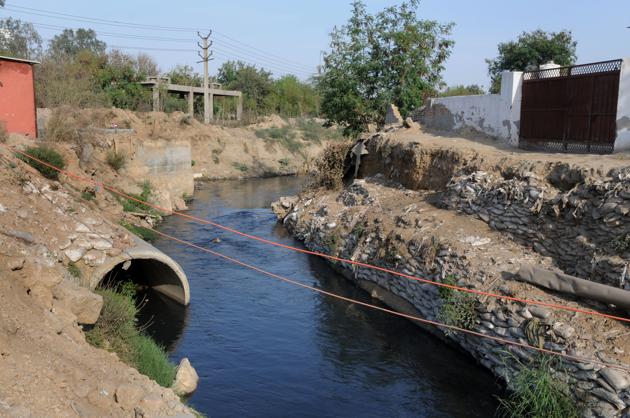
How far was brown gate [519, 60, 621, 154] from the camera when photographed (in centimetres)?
1461

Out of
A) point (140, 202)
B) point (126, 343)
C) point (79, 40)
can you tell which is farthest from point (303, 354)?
point (79, 40)

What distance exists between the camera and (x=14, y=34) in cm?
6600

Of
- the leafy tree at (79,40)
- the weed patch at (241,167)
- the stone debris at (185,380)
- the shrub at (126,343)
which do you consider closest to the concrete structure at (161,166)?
the weed patch at (241,167)

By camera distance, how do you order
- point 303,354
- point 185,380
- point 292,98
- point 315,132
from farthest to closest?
point 292,98 → point 315,132 → point 303,354 → point 185,380

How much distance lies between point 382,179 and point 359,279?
18.3 ft

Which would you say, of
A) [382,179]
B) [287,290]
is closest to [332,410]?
[287,290]

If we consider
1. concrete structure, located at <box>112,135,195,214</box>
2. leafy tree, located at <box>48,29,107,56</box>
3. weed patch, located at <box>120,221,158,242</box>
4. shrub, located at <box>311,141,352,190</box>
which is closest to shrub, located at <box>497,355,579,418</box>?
weed patch, located at <box>120,221,158,242</box>

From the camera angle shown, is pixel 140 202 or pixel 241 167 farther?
pixel 241 167

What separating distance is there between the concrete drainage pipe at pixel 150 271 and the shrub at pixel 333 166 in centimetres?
1027

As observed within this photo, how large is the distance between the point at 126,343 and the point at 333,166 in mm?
15810

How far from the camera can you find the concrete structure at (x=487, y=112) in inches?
705

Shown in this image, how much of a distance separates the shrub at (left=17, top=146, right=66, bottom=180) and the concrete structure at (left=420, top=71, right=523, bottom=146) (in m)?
13.4

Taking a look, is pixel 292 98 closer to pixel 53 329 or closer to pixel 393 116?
pixel 393 116

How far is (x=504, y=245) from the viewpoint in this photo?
43.7 ft
